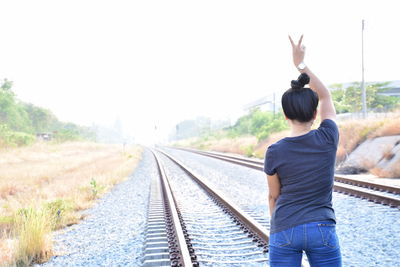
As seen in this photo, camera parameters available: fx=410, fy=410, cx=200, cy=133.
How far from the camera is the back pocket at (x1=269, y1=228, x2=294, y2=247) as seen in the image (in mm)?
1941

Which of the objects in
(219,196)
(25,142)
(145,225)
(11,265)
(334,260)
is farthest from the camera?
(25,142)

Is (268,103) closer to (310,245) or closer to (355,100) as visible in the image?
(355,100)

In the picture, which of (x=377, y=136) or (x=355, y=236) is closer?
(x=355, y=236)

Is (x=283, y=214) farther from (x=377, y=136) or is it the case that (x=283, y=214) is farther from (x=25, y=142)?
(x=25, y=142)

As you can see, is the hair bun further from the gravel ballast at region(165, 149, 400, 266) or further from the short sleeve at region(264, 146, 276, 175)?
the gravel ballast at region(165, 149, 400, 266)

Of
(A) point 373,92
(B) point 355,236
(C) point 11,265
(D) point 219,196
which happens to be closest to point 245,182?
(D) point 219,196

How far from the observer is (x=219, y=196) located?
30.3 feet

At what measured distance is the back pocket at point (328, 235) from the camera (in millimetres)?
1933

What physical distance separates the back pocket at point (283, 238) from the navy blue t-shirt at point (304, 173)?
19 mm

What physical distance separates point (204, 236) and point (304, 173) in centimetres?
430

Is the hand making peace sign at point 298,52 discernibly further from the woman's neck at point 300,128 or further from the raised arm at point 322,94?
the woman's neck at point 300,128

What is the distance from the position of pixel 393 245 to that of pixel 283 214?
3858mm

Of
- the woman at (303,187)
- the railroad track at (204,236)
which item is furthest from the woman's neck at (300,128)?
the railroad track at (204,236)

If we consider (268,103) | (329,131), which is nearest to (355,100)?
(268,103)
